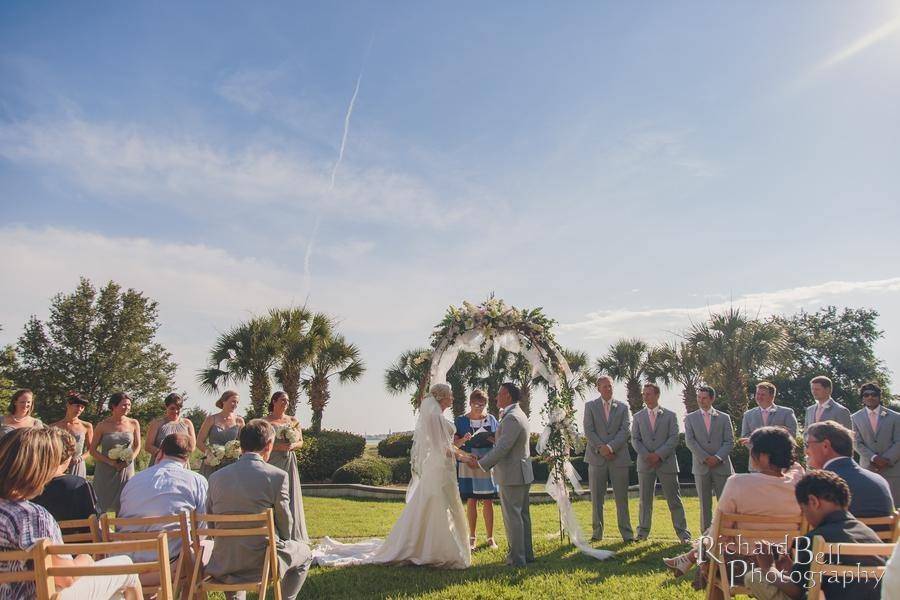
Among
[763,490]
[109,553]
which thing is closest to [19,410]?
[109,553]

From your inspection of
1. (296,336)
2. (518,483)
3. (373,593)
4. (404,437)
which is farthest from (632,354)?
(373,593)

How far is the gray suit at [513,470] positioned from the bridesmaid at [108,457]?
16.2ft

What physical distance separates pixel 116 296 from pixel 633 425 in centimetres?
3671

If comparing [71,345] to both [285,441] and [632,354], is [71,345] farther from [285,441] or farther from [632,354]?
[285,441]

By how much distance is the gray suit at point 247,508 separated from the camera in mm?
4770

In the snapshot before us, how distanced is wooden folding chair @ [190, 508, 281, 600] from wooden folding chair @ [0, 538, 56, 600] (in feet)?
4.52

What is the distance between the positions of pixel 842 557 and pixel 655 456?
6.50 m

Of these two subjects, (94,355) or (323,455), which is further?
(94,355)

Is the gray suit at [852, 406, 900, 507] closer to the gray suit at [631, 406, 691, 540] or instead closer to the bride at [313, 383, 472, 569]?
the gray suit at [631, 406, 691, 540]

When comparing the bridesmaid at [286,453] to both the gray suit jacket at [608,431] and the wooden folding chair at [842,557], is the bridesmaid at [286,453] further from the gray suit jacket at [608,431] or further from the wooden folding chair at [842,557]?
the wooden folding chair at [842,557]

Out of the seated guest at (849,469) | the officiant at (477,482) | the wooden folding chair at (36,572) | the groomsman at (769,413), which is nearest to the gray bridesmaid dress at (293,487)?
the officiant at (477,482)

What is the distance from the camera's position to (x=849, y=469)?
14.6 ft

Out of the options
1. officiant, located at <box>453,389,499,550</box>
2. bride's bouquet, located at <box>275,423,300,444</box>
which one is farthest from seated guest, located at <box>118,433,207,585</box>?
officiant, located at <box>453,389,499,550</box>

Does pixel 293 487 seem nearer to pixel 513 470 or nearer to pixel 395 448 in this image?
pixel 513 470
